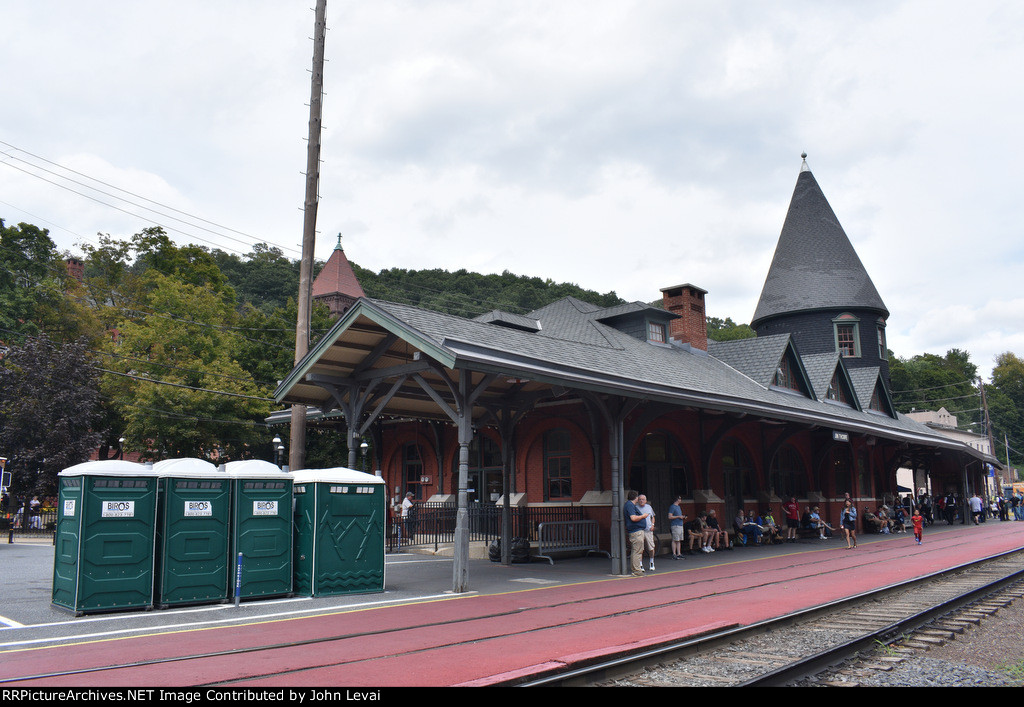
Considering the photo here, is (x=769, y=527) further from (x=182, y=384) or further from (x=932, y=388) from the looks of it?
(x=932, y=388)

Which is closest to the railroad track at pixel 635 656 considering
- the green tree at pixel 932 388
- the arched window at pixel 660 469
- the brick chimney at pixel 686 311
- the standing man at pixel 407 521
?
the arched window at pixel 660 469

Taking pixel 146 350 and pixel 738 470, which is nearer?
pixel 738 470

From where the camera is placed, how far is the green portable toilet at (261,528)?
412 inches

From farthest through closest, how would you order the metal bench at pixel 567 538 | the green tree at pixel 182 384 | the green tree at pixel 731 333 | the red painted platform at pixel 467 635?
the green tree at pixel 731 333
the green tree at pixel 182 384
the metal bench at pixel 567 538
the red painted platform at pixel 467 635

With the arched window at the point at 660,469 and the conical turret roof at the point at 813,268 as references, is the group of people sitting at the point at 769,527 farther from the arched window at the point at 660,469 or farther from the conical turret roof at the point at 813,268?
the conical turret roof at the point at 813,268

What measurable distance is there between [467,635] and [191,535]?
435 cm

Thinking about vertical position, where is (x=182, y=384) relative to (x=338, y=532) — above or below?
above

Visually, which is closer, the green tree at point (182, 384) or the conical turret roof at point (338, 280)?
the green tree at point (182, 384)

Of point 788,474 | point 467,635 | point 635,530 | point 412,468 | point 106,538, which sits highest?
point 412,468

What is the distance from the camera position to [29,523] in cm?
2894

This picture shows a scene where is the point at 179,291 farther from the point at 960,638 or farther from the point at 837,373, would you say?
the point at 960,638

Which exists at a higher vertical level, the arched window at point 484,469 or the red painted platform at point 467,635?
the arched window at point 484,469

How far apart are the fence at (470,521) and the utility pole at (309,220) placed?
5387 mm

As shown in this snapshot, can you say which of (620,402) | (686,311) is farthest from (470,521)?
(686,311)
